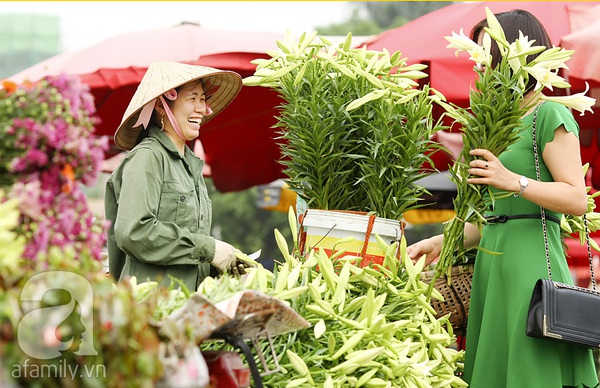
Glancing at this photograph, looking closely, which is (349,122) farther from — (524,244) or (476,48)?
(524,244)

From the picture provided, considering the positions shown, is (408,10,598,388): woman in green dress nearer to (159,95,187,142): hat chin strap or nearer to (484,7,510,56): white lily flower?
(484,7,510,56): white lily flower

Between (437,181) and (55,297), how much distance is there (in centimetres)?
668

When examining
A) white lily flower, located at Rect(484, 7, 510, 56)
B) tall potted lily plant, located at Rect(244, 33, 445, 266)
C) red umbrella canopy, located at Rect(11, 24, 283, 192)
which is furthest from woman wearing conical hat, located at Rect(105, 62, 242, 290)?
red umbrella canopy, located at Rect(11, 24, 283, 192)

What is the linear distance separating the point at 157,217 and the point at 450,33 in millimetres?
2813

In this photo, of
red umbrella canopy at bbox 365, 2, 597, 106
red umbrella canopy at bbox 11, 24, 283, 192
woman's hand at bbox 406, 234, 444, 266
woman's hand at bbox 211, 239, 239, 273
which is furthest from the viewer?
red umbrella canopy at bbox 11, 24, 283, 192

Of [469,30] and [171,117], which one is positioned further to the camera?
[469,30]

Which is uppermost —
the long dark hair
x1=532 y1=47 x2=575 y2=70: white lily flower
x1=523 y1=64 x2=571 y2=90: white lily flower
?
the long dark hair

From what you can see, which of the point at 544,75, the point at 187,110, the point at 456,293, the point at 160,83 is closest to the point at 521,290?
the point at 456,293

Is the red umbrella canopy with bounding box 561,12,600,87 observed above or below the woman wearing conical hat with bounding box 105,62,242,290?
above

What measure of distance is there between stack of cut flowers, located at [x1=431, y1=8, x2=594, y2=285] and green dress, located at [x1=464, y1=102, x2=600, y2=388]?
11 cm

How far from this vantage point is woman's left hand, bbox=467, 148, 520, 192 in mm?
2502

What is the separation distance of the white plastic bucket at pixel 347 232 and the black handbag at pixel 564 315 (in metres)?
0.53

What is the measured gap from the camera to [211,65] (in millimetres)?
4723

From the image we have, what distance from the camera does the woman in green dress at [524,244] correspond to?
2549 millimetres
